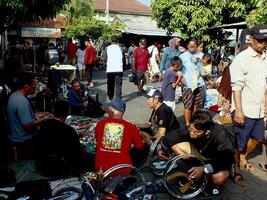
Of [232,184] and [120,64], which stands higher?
[120,64]

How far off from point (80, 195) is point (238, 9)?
1345 centimetres

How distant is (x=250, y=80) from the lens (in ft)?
15.3

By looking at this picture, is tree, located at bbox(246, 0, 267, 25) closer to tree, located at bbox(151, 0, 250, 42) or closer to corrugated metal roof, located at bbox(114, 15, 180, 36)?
tree, located at bbox(151, 0, 250, 42)

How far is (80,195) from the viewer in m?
3.56

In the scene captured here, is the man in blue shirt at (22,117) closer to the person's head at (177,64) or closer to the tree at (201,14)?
the person's head at (177,64)

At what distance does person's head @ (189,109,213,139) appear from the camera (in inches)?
156

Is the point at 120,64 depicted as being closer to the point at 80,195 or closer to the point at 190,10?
the point at 80,195

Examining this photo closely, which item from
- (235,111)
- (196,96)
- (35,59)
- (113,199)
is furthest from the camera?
(35,59)

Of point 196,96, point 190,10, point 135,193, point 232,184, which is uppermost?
point 190,10

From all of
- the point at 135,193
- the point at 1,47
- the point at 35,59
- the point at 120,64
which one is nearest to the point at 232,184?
the point at 135,193

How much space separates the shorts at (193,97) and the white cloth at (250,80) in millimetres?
1978

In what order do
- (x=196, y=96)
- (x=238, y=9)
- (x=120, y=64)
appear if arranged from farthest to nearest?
(x=238, y=9), (x=120, y=64), (x=196, y=96)

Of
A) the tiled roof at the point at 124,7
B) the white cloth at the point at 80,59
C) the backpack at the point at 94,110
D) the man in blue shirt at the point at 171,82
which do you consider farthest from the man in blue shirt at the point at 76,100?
the tiled roof at the point at 124,7

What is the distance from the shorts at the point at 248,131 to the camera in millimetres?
4742
